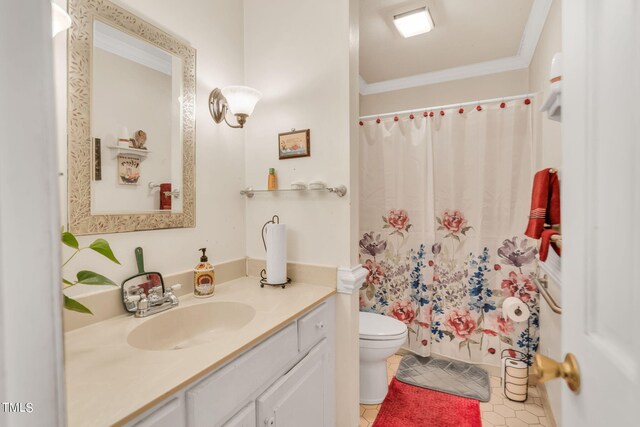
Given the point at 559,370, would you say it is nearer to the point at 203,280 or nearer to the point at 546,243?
the point at 546,243

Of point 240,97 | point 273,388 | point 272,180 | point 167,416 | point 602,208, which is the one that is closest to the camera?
point 602,208

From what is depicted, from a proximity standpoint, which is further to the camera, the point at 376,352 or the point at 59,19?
the point at 376,352

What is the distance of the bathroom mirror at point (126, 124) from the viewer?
103 cm

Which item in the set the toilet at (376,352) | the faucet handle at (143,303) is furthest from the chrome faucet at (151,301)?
the toilet at (376,352)

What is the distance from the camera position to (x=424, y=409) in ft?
6.01

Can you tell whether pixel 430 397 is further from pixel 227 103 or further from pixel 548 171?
pixel 227 103

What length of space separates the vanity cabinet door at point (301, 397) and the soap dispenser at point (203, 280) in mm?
515

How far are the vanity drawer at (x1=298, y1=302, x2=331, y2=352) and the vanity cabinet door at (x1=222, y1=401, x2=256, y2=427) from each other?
11.2 inches

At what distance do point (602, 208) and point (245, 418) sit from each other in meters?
1.02

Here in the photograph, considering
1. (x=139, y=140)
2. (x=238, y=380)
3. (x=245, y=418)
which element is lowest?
(x=245, y=418)

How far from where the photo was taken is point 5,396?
237 millimetres

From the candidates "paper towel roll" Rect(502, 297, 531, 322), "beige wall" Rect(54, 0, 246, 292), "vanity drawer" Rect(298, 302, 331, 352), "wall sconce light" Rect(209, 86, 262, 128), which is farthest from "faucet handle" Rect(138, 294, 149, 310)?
"paper towel roll" Rect(502, 297, 531, 322)

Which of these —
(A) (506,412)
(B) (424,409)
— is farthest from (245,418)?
(A) (506,412)

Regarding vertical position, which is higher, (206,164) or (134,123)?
(134,123)
